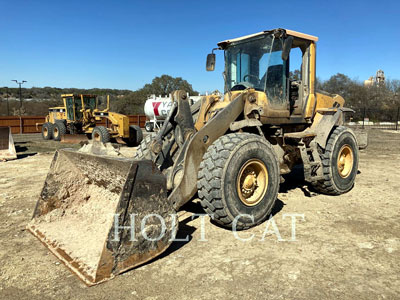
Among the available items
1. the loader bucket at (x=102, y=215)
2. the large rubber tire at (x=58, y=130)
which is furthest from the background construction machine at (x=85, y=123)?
the loader bucket at (x=102, y=215)

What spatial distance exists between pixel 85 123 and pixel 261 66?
13226mm

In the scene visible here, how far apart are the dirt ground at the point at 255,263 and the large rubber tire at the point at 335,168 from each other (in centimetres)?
52

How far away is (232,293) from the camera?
2.92 meters

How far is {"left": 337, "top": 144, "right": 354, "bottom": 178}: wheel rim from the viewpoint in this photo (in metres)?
6.30

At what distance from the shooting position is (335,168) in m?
5.95

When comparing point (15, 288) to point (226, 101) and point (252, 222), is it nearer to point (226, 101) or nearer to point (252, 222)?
point (252, 222)

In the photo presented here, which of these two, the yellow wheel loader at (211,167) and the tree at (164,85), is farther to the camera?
the tree at (164,85)

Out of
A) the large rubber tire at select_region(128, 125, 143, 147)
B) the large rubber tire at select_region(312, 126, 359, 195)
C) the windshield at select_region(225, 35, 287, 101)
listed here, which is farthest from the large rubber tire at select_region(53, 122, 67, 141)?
A: the large rubber tire at select_region(312, 126, 359, 195)

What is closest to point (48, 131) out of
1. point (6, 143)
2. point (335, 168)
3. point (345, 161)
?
point (6, 143)

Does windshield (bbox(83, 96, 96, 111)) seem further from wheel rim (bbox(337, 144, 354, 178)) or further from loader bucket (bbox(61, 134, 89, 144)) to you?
wheel rim (bbox(337, 144, 354, 178))

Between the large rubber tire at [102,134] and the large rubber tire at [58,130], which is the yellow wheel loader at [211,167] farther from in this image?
the large rubber tire at [58,130]

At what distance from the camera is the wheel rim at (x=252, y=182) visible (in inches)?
171

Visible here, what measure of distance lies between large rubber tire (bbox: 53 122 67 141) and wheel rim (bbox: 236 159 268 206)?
14753 mm

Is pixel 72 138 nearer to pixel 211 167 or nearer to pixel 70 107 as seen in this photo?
pixel 70 107
